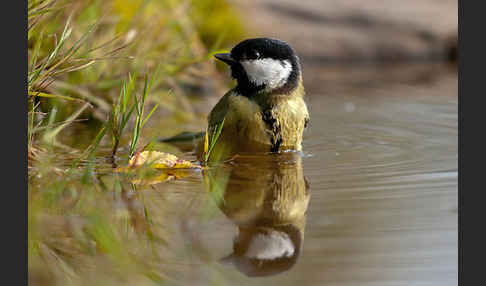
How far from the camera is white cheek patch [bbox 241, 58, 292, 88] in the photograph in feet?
12.2

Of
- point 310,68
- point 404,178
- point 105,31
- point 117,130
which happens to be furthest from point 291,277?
point 310,68

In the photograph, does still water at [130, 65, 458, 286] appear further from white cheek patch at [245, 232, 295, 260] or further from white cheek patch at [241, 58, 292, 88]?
white cheek patch at [241, 58, 292, 88]

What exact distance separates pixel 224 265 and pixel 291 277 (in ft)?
0.70

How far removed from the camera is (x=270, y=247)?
2.10 metres

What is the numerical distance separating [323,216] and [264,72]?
4.90 ft

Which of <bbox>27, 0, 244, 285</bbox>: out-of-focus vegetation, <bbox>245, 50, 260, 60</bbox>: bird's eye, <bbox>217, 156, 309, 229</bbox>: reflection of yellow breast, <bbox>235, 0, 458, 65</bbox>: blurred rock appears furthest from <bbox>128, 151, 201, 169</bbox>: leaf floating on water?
<bbox>235, 0, 458, 65</bbox>: blurred rock

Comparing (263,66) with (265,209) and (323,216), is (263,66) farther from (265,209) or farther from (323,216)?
(323,216)

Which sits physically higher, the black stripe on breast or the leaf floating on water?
the leaf floating on water

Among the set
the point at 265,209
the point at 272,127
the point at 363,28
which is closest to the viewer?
the point at 265,209

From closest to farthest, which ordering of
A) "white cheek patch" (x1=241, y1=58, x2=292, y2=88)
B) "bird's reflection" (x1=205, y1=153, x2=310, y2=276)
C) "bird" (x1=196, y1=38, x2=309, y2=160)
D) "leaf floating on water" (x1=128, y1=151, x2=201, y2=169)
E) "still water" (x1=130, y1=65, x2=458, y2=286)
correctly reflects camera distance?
1. "still water" (x1=130, y1=65, x2=458, y2=286)
2. "bird's reflection" (x1=205, y1=153, x2=310, y2=276)
3. "leaf floating on water" (x1=128, y1=151, x2=201, y2=169)
4. "bird" (x1=196, y1=38, x2=309, y2=160)
5. "white cheek patch" (x1=241, y1=58, x2=292, y2=88)

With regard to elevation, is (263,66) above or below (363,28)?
above

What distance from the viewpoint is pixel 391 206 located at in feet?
8.28

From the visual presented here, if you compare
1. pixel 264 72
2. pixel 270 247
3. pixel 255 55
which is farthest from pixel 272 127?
pixel 270 247

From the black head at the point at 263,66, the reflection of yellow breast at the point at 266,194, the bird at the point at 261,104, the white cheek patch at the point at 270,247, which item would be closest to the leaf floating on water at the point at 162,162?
the reflection of yellow breast at the point at 266,194
